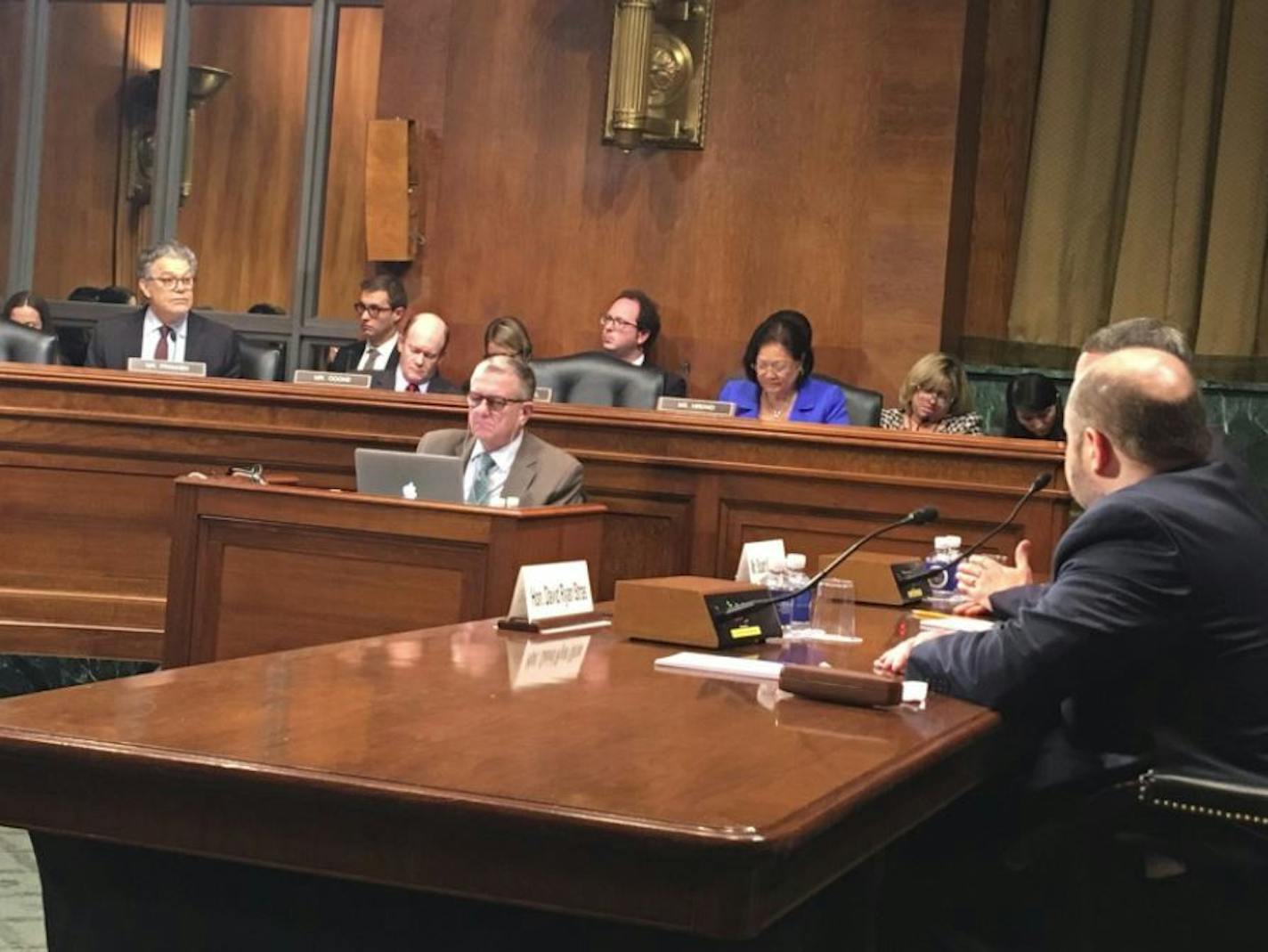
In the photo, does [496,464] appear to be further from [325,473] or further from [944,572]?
[944,572]

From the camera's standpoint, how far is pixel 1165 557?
8.38 feet

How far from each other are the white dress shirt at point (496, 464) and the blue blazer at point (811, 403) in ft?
4.38

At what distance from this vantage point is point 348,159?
32.4 ft

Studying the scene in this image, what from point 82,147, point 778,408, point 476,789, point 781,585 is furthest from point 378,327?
point 476,789

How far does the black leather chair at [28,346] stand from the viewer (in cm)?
694

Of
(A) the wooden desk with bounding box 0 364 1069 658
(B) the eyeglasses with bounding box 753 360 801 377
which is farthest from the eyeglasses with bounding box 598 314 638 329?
(A) the wooden desk with bounding box 0 364 1069 658

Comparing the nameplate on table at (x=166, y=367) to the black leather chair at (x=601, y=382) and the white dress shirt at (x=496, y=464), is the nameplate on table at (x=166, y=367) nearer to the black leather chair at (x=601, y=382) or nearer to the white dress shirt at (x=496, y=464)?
the white dress shirt at (x=496, y=464)

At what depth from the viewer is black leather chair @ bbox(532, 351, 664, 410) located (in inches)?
265

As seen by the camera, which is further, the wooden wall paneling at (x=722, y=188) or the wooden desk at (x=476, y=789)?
the wooden wall paneling at (x=722, y=188)

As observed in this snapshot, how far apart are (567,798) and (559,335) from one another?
22.9 feet

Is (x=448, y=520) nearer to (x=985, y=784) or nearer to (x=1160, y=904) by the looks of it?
(x=985, y=784)

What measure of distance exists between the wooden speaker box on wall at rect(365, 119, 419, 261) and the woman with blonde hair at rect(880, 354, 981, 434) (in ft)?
9.43

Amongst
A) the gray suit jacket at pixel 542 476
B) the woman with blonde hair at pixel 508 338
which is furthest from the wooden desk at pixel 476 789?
the woman with blonde hair at pixel 508 338

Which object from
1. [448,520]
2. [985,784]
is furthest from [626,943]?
[448,520]
